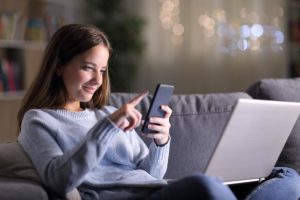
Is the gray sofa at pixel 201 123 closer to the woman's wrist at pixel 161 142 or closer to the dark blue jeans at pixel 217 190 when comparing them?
the woman's wrist at pixel 161 142

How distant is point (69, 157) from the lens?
1.31 metres

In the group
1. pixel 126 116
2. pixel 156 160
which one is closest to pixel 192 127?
pixel 156 160

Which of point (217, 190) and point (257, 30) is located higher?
point (217, 190)

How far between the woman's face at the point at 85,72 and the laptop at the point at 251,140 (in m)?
0.42

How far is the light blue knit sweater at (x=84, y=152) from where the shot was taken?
130cm

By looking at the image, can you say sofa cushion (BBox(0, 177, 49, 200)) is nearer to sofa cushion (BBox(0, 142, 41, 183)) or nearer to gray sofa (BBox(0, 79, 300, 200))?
sofa cushion (BBox(0, 142, 41, 183))

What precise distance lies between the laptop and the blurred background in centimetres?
271

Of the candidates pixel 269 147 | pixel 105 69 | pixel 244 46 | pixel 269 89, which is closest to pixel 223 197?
pixel 269 147

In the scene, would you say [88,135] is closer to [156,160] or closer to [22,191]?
[22,191]

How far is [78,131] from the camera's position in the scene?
1.53 m

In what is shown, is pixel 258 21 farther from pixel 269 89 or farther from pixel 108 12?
pixel 269 89

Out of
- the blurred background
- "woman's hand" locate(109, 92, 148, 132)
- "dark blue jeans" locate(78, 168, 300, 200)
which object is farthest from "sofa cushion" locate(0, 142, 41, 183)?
the blurred background

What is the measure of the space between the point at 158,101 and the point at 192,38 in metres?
2.95

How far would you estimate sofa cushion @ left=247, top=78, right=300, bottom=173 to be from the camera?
190 centimetres
